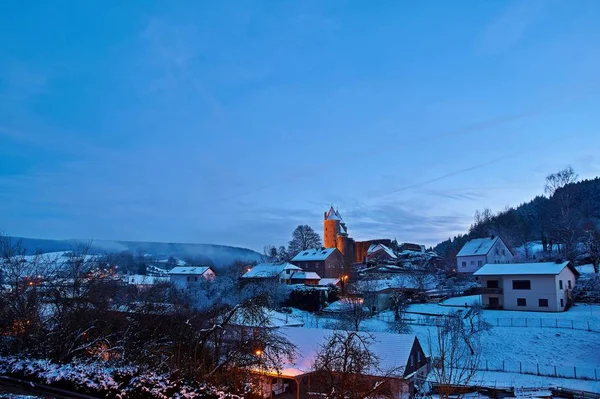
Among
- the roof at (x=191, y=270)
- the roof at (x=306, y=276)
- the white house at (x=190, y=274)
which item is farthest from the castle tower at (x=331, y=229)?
the roof at (x=306, y=276)

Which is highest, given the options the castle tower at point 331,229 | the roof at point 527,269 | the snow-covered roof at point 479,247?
the castle tower at point 331,229

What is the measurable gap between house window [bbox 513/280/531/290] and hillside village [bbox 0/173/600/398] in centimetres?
9

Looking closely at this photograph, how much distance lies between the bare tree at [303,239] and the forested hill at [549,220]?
26593 millimetres

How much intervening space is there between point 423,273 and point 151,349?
1736 inches

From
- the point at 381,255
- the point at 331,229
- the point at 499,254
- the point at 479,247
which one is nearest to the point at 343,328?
the point at 479,247

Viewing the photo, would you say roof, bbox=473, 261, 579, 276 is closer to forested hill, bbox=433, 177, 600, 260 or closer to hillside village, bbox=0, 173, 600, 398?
hillside village, bbox=0, 173, 600, 398

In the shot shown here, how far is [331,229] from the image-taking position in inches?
3701

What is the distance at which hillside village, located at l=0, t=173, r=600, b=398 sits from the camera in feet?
59.2

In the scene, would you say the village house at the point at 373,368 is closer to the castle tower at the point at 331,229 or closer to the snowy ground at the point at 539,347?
the snowy ground at the point at 539,347

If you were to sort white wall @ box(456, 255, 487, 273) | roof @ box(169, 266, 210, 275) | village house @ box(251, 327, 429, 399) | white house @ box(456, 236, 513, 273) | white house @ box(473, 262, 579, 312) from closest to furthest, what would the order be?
village house @ box(251, 327, 429, 399)
white house @ box(473, 262, 579, 312)
white wall @ box(456, 255, 487, 273)
white house @ box(456, 236, 513, 273)
roof @ box(169, 266, 210, 275)

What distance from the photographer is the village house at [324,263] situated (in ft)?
220

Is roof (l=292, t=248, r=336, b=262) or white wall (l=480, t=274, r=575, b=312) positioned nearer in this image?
white wall (l=480, t=274, r=575, b=312)

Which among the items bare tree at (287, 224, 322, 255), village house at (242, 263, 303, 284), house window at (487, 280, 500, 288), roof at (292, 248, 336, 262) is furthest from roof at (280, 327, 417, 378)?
bare tree at (287, 224, 322, 255)

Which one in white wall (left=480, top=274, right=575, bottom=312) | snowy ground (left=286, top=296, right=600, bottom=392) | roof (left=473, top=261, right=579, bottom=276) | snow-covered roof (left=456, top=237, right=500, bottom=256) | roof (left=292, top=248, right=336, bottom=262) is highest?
snow-covered roof (left=456, top=237, right=500, bottom=256)
